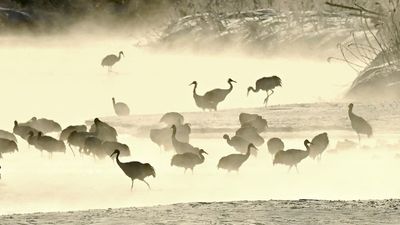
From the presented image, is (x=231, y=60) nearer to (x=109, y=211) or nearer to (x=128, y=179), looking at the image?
(x=128, y=179)

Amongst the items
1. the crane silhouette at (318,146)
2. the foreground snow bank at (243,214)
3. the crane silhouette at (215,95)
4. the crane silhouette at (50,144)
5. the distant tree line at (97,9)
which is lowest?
the foreground snow bank at (243,214)

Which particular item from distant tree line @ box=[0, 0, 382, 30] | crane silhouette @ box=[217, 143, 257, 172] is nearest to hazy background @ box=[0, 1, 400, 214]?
crane silhouette @ box=[217, 143, 257, 172]

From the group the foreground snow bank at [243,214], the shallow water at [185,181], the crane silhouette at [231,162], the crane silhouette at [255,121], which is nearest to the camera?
the foreground snow bank at [243,214]

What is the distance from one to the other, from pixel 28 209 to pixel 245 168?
4.08 meters

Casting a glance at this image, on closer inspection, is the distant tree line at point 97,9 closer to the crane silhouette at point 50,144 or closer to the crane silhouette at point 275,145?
the crane silhouette at point 50,144

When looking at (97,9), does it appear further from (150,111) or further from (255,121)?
(255,121)

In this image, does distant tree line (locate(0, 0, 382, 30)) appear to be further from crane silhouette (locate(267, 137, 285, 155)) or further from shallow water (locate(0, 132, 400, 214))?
shallow water (locate(0, 132, 400, 214))

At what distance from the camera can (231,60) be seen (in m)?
39.7

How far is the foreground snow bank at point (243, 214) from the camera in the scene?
8.03 m

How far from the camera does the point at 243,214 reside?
27.3 feet

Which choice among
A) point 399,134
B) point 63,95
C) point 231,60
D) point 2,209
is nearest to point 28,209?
point 2,209

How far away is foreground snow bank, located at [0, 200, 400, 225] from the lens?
8031mm

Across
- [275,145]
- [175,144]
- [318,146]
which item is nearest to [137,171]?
[175,144]

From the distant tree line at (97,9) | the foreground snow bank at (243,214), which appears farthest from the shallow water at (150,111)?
the distant tree line at (97,9)
